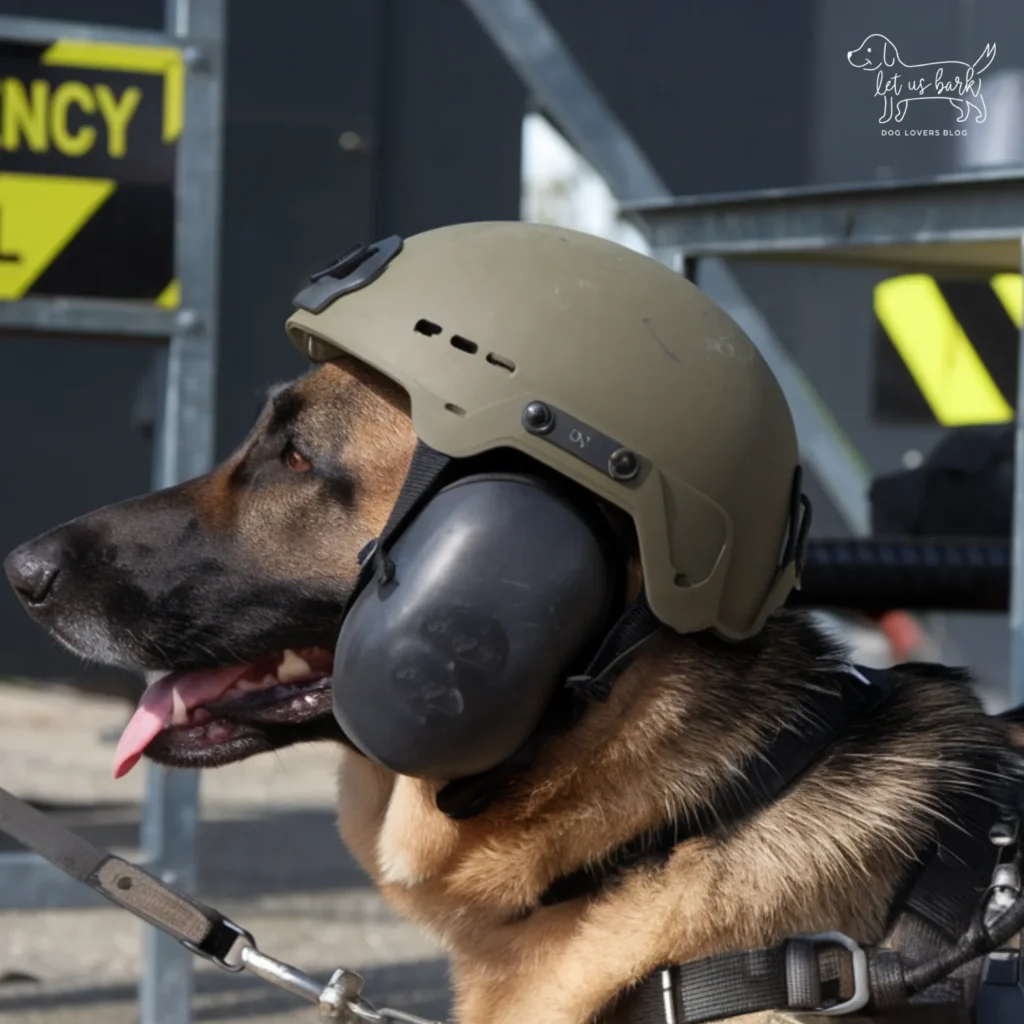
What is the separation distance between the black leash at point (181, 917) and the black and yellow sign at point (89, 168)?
126cm

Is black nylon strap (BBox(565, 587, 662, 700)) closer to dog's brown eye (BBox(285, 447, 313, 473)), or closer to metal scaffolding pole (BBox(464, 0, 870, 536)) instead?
dog's brown eye (BBox(285, 447, 313, 473))

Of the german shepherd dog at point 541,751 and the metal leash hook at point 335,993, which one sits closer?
the german shepherd dog at point 541,751

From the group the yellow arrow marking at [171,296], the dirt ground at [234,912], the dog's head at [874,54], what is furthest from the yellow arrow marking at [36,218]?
the dog's head at [874,54]

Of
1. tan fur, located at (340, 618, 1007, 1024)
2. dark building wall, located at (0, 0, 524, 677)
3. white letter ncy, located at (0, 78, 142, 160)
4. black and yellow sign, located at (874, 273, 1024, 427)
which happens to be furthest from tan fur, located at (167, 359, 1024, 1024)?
dark building wall, located at (0, 0, 524, 677)

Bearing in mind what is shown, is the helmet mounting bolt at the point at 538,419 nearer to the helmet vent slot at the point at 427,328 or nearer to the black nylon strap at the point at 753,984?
the helmet vent slot at the point at 427,328

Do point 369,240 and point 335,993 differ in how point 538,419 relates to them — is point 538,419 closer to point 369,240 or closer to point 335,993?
point 335,993

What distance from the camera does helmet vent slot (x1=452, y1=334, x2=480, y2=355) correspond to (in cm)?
191

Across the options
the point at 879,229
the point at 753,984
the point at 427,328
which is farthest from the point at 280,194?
the point at 753,984

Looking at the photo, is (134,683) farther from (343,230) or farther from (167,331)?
(167,331)

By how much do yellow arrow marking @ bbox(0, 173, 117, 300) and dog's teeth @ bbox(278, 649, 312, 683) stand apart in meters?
1.27

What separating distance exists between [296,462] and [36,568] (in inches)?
15.0

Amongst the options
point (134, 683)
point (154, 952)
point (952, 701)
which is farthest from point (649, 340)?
point (134, 683)

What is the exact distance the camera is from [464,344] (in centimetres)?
192

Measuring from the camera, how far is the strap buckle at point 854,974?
1.77 meters
